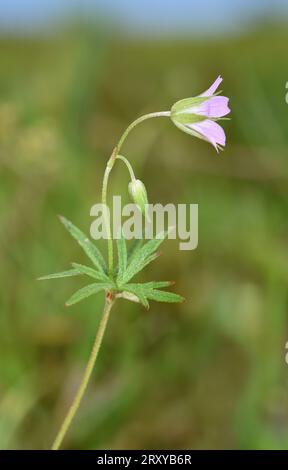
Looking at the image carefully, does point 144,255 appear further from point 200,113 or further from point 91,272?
point 200,113

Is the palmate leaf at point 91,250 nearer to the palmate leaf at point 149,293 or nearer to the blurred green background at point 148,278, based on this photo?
the palmate leaf at point 149,293

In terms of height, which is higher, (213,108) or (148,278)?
(148,278)

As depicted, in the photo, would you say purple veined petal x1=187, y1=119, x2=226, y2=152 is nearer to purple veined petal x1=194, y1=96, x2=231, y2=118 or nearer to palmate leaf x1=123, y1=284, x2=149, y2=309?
purple veined petal x1=194, y1=96, x2=231, y2=118

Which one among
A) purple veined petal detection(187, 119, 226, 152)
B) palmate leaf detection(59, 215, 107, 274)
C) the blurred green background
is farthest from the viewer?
the blurred green background

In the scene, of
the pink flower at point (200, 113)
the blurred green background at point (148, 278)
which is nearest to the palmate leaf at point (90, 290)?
the pink flower at point (200, 113)

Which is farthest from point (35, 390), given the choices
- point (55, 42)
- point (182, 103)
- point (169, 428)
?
point (55, 42)

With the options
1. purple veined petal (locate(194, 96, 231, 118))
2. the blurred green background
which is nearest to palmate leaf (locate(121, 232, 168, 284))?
purple veined petal (locate(194, 96, 231, 118))

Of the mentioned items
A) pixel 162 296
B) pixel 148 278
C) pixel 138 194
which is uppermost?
pixel 148 278

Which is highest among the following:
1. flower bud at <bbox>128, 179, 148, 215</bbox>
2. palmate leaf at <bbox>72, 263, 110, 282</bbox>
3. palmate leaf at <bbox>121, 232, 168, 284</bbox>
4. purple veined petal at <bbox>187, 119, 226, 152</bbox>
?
purple veined petal at <bbox>187, 119, 226, 152</bbox>

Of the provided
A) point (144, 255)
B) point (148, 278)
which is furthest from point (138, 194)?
point (148, 278)
